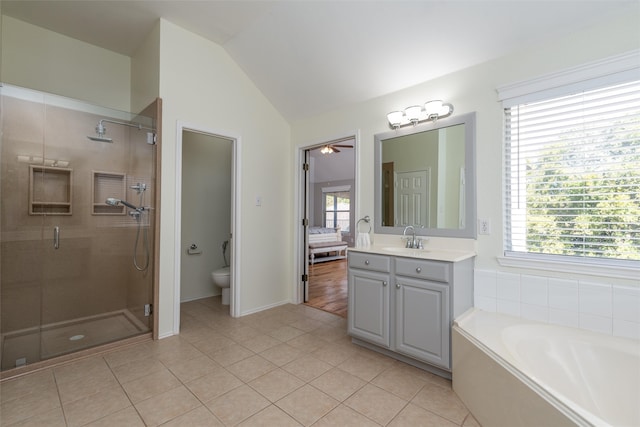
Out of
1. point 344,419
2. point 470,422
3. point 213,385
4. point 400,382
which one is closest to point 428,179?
point 400,382

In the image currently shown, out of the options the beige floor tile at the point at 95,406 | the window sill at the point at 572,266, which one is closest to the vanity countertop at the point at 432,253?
the window sill at the point at 572,266

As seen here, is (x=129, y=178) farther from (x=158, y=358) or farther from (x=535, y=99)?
(x=535, y=99)

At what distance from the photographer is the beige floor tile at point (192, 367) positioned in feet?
6.90

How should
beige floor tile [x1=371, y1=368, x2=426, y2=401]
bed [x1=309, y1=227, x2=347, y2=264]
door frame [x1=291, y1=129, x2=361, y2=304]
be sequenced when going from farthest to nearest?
bed [x1=309, y1=227, x2=347, y2=264], door frame [x1=291, y1=129, x2=361, y2=304], beige floor tile [x1=371, y1=368, x2=426, y2=401]

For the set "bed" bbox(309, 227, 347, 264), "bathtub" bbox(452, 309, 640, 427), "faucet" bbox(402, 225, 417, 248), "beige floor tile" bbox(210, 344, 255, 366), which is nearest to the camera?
"bathtub" bbox(452, 309, 640, 427)

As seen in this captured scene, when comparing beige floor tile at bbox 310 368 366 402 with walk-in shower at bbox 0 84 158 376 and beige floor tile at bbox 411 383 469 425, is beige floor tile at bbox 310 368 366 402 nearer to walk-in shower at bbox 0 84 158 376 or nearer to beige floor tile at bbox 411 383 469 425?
beige floor tile at bbox 411 383 469 425

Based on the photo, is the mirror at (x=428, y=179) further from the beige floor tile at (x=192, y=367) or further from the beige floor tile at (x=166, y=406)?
the beige floor tile at (x=166, y=406)

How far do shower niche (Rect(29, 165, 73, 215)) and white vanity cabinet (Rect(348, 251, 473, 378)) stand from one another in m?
2.67

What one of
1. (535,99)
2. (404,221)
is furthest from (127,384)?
(535,99)

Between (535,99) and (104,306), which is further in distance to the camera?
(104,306)

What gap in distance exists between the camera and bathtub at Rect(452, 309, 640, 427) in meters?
1.26

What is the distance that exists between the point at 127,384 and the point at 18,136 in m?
2.13

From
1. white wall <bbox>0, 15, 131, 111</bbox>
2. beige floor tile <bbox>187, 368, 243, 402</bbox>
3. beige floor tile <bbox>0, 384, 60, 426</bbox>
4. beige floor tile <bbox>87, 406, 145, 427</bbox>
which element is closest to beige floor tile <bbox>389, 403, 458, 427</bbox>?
beige floor tile <bbox>187, 368, 243, 402</bbox>

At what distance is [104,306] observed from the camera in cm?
280
